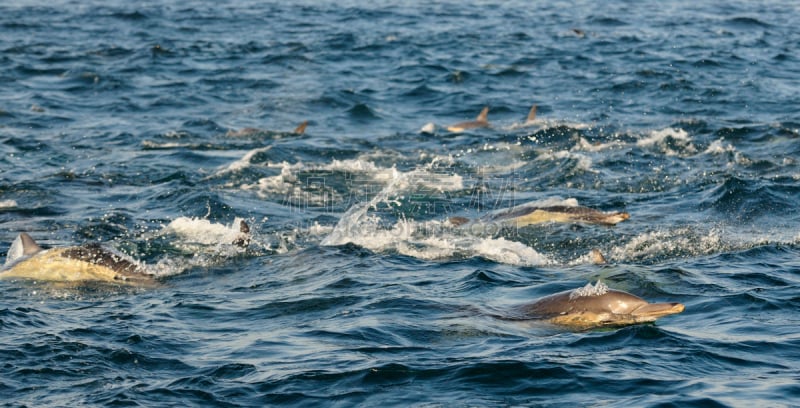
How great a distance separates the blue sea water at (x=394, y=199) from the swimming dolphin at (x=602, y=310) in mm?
172

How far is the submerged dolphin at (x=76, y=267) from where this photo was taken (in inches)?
435

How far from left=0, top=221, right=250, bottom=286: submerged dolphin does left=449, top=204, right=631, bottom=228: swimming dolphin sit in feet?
14.4

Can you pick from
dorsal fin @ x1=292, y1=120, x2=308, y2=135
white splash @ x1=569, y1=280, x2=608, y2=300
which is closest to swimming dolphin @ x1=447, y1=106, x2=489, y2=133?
dorsal fin @ x1=292, y1=120, x2=308, y2=135

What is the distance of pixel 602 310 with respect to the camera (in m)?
9.09

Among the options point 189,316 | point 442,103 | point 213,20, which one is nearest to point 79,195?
point 189,316

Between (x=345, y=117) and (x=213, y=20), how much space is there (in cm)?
1276

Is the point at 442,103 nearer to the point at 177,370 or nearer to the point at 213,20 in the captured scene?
the point at 213,20

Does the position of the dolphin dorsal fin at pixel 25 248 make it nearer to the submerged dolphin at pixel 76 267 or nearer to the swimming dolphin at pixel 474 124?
the submerged dolphin at pixel 76 267

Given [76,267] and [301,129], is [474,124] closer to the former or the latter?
[301,129]

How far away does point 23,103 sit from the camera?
22.8 m

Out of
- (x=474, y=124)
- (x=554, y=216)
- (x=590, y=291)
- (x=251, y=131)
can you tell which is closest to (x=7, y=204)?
(x=251, y=131)

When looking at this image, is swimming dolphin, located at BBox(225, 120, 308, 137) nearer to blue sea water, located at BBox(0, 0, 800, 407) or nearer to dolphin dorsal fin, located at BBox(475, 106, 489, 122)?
blue sea water, located at BBox(0, 0, 800, 407)

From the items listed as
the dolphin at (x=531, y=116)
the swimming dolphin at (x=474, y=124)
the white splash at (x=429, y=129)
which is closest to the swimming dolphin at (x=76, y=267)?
the white splash at (x=429, y=129)

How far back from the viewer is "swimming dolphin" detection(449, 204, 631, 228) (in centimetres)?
1360
